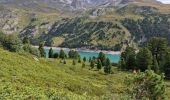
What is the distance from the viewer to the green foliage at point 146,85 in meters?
63.5

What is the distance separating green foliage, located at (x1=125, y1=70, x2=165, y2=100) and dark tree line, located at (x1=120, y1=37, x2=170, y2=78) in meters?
66.6

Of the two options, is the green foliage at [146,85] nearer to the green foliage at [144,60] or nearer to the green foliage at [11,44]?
the green foliage at [11,44]

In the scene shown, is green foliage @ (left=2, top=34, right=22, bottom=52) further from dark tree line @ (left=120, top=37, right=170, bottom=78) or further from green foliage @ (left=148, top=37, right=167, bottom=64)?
green foliage @ (left=148, top=37, right=167, bottom=64)

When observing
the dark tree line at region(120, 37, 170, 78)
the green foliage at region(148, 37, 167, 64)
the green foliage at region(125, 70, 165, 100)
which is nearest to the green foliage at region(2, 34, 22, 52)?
the dark tree line at region(120, 37, 170, 78)

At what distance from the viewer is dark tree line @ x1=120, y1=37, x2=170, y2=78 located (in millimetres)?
138250

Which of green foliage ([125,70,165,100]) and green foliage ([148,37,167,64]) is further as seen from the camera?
green foliage ([148,37,167,64])

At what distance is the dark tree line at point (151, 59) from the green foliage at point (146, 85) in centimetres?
6656

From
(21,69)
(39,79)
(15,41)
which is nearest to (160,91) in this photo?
(39,79)

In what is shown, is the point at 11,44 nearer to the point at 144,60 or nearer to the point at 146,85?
the point at 144,60

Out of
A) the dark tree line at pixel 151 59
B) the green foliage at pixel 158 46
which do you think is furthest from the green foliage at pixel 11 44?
the green foliage at pixel 158 46

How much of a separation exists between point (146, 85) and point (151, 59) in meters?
85.0

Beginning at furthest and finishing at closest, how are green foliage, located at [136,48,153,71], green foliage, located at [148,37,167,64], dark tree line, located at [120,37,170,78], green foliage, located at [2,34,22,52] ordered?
green foliage, located at [148,37,167,64] < green foliage, located at [136,48,153,71] < dark tree line, located at [120,37,170,78] < green foliage, located at [2,34,22,52]

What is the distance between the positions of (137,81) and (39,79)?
1902 cm

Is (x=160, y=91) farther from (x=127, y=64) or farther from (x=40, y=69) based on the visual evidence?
(x=127, y=64)
